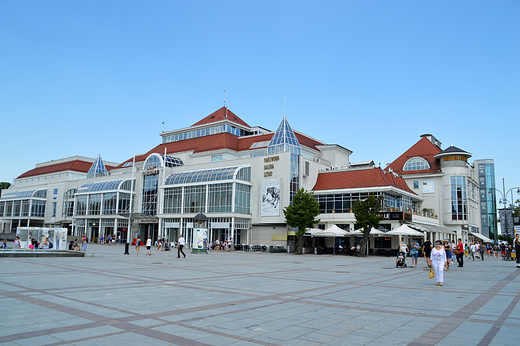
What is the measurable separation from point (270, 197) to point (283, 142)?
787 centimetres

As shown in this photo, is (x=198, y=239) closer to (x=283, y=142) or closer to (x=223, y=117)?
(x=283, y=142)

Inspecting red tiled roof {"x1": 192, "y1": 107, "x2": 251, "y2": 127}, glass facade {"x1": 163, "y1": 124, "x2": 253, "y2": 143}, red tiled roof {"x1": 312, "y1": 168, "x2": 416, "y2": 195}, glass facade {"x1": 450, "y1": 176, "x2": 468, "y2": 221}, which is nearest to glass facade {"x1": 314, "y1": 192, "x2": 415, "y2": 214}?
red tiled roof {"x1": 312, "y1": 168, "x2": 416, "y2": 195}

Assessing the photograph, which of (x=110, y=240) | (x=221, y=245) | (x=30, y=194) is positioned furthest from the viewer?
(x=30, y=194)

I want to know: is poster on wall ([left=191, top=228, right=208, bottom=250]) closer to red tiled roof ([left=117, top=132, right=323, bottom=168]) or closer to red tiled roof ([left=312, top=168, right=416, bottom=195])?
red tiled roof ([left=312, top=168, right=416, bottom=195])

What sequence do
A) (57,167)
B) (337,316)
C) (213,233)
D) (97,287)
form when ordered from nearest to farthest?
1. (337,316)
2. (97,287)
3. (213,233)
4. (57,167)

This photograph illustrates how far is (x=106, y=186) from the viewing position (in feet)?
209

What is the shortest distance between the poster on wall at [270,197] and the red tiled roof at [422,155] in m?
26.6

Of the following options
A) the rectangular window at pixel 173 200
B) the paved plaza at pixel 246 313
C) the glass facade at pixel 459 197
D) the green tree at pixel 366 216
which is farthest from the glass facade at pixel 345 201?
the paved plaza at pixel 246 313

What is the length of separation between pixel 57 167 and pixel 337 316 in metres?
91.2

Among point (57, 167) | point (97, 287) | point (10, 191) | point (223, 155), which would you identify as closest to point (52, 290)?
point (97, 287)

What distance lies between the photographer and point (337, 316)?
903 cm

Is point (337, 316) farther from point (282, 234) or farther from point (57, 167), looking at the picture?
point (57, 167)

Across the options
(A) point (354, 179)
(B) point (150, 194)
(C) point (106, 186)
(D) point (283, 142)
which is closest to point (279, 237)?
(A) point (354, 179)

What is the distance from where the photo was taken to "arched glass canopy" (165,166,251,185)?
4908 cm
